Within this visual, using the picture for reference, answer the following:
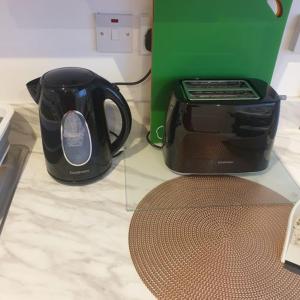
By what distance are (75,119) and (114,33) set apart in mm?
263

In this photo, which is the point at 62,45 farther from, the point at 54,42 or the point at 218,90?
the point at 218,90

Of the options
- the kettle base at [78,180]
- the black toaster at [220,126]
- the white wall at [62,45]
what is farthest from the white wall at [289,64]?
the kettle base at [78,180]

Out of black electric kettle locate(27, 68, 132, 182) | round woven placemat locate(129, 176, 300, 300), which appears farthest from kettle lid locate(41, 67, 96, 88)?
round woven placemat locate(129, 176, 300, 300)

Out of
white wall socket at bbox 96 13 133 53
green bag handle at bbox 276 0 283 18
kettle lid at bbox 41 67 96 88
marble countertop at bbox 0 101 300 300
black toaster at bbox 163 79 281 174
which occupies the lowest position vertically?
marble countertop at bbox 0 101 300 300

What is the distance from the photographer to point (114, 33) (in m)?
0.80

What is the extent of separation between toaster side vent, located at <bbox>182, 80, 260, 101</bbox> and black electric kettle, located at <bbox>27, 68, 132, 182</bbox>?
17 cm

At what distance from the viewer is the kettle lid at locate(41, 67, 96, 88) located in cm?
65

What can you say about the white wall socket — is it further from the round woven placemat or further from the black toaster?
the round woven placemat

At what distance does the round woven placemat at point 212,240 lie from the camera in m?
0.56

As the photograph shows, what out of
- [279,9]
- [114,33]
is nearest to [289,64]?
[279,9]

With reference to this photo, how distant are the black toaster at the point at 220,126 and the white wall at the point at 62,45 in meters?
0.15

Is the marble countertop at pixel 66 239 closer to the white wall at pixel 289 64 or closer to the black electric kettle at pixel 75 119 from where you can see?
the black electric kettle at pixel 75 119

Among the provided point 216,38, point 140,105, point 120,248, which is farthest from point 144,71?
point 120,248

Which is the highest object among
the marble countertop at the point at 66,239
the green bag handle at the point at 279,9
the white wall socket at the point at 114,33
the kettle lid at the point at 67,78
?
the green bag handle at the point at 279,9
